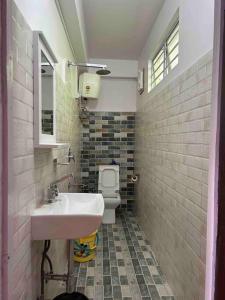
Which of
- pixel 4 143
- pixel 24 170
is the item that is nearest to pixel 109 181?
pixel 24 170

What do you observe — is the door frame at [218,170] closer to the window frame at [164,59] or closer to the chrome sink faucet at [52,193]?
the chrome sink faucet at [52,193]

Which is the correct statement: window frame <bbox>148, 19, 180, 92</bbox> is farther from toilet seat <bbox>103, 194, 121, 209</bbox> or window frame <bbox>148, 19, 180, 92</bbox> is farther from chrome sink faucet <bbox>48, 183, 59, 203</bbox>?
toilet seat <bbox>103, 194, 121, 209</bbox>

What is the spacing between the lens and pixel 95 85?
3.75 metres

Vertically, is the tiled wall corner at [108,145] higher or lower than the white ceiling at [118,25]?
lower

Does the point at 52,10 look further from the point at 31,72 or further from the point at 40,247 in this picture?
the point at 40,247

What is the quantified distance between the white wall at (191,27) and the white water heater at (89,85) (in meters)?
1.54

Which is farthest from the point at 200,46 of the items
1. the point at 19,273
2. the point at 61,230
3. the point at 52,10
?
the point at 19,273

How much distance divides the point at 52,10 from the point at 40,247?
1.64 m

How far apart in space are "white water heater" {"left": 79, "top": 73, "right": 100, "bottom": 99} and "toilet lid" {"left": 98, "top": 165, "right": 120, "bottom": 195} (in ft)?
3.88

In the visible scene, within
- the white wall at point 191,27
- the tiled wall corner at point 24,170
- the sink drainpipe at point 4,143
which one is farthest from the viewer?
the white wall at point 191,27

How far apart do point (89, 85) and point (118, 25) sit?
43.8 inches

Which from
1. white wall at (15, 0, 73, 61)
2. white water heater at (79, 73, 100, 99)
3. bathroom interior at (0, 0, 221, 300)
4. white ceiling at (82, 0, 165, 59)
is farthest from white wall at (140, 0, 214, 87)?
white water heater at (79, 73, 100, 99)

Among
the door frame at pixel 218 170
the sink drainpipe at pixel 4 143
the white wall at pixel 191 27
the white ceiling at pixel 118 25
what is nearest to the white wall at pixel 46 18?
the sink drainpipe at pixel 4 143

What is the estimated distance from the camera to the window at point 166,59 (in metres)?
2.14
